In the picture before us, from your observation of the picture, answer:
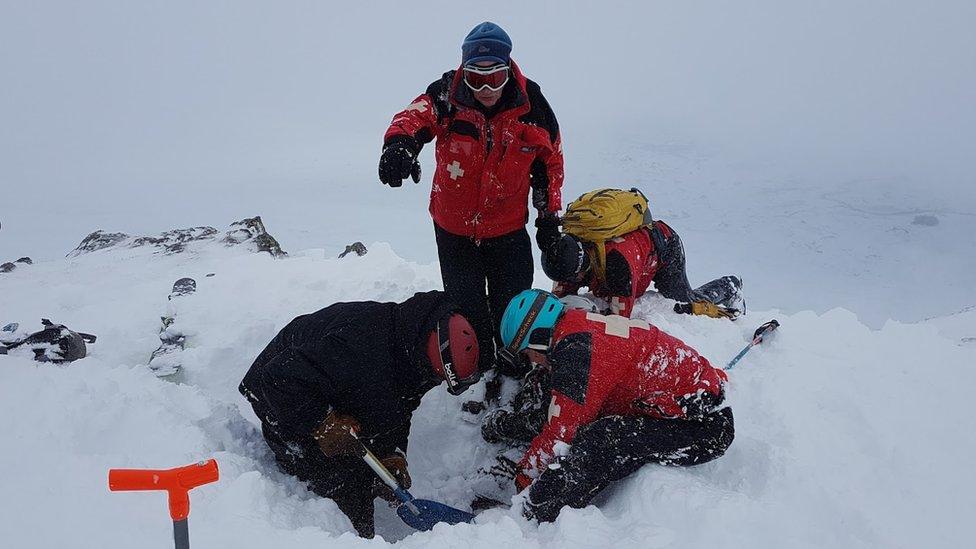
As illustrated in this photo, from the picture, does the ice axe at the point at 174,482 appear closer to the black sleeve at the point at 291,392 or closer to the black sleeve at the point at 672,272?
the black sleeve at the point at 291,392

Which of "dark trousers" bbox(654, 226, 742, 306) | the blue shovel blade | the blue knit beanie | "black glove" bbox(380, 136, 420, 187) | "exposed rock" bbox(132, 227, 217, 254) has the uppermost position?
the blue knit beanie

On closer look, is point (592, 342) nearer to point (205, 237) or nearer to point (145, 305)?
point (145, 305)

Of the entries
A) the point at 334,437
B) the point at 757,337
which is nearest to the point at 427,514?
the point at 334,437

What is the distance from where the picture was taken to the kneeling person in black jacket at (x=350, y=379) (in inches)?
110

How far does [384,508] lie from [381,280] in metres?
2.47

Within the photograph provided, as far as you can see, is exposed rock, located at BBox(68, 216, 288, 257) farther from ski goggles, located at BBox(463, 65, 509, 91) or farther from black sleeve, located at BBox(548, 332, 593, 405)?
black sleeve, located at BBox(548, 332, 593, 405)

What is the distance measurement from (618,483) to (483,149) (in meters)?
1.95

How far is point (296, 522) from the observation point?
2.48 meters

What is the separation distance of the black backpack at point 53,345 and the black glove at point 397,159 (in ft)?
9.04

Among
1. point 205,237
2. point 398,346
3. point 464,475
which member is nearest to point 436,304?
point 398,346

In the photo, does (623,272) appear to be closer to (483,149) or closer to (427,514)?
(483,149)

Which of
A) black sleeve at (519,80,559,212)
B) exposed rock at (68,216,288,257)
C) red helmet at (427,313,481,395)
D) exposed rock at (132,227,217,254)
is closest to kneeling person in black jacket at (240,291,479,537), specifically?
red helmet at (427,313,481,395)

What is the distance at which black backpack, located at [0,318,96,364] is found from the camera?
3.87 m

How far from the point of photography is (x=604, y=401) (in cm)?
292
